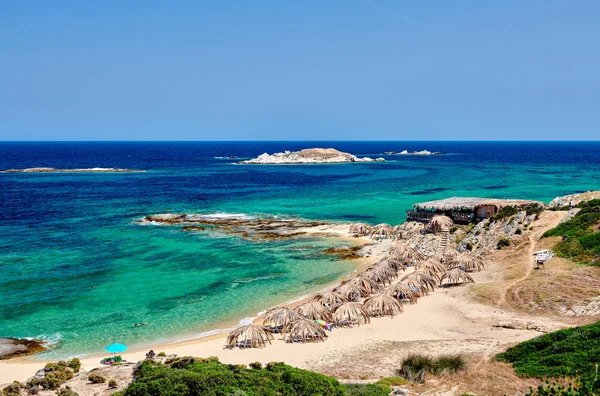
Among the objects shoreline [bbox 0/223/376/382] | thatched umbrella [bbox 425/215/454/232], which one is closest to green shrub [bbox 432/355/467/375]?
shoreline [bbox 0/223/376/382]

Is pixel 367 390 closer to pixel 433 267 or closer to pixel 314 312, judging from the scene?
pixel 314 312

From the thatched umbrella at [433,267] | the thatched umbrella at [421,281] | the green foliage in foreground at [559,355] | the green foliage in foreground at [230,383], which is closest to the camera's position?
the green foliage in foreground at [230,383]

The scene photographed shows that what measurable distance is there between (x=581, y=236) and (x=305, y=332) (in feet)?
65.1

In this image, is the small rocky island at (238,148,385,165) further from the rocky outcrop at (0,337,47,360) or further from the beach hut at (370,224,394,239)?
the rocky outcrop at (0,337,47,360)

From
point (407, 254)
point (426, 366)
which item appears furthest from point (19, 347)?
point (407, 254)

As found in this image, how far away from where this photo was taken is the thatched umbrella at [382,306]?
24.8 metres

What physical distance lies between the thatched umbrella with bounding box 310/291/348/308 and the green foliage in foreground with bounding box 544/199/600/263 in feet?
47.4

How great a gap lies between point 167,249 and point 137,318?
50.1ft

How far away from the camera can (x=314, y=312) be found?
77.5 feet

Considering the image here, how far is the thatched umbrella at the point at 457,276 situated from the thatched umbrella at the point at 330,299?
7.26 meters

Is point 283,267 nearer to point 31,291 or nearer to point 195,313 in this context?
point 195,313

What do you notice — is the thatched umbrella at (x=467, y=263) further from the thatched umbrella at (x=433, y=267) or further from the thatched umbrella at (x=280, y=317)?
the thatched umbrella at (x=280, y=317)

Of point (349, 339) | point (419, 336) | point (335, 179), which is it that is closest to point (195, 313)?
point (349, 339)

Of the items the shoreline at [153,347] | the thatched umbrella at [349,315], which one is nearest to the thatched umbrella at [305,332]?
the thatched umbrella at [349,315]
